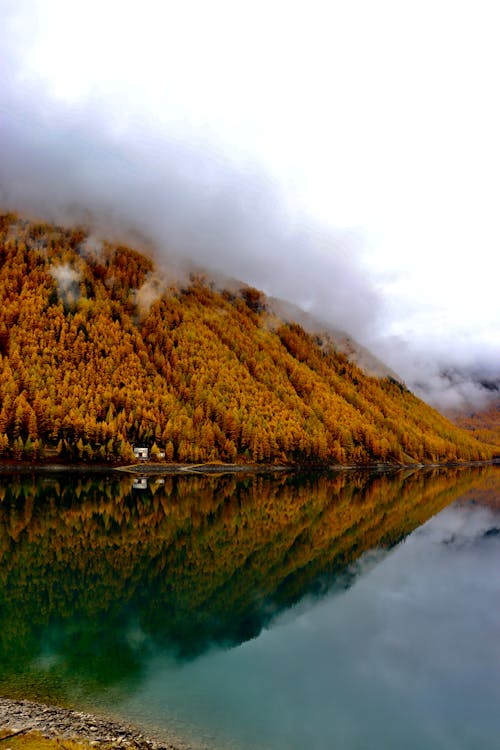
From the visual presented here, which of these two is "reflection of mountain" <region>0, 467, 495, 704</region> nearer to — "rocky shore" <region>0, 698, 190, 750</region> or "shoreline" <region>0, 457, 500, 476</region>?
"rocky shore" <region>0, 698, 190, 750</region>

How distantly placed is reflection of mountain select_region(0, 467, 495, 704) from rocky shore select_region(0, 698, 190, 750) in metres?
2.96

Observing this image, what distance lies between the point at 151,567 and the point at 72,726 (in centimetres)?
2387

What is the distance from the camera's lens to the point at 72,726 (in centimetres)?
1483

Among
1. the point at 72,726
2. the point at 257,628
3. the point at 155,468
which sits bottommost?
the point at 257,628

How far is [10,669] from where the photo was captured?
63.6ft

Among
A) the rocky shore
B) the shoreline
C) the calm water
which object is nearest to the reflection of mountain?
the calm water

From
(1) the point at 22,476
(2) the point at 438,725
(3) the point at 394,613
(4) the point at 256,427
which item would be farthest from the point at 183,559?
(4) the point at 256,427

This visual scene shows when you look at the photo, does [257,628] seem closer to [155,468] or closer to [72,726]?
[72,726]

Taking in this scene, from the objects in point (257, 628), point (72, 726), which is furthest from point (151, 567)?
point (72, 726)

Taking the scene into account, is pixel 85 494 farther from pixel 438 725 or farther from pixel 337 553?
pixel 438 725

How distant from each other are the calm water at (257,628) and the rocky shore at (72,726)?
0.96 meters

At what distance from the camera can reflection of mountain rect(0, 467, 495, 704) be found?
23438mm

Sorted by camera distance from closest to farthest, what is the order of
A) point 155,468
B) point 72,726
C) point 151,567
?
point 72,726 < point 151,567 < point 155,468

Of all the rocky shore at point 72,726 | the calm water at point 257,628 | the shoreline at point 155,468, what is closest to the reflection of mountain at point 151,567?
the calm water at point 257,628
